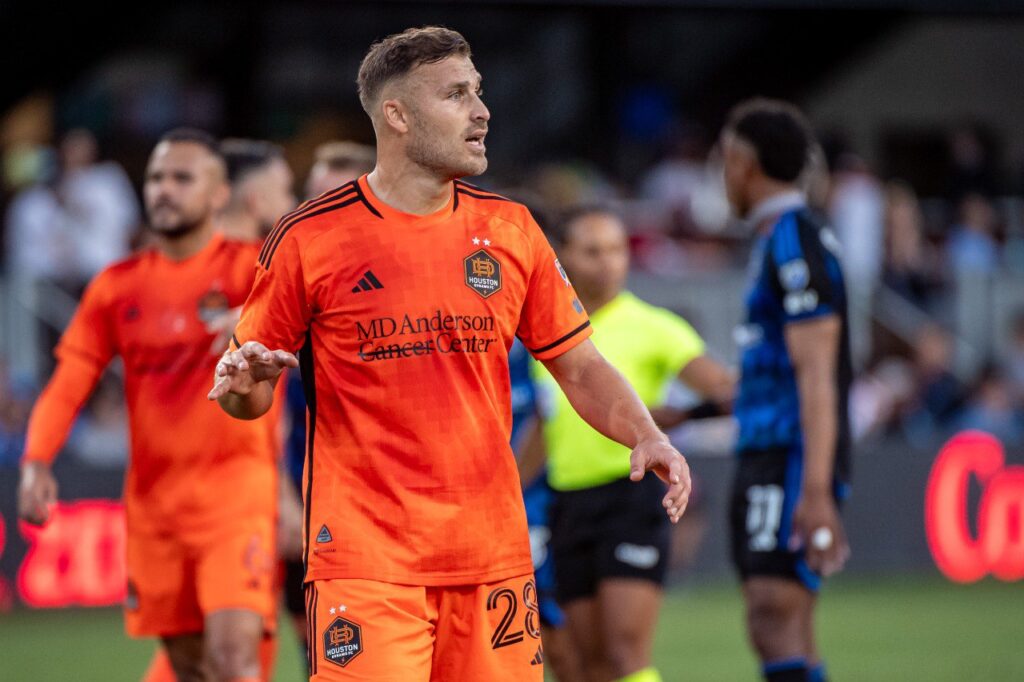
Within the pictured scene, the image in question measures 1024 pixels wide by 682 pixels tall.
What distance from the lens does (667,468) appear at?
4406 millimetres

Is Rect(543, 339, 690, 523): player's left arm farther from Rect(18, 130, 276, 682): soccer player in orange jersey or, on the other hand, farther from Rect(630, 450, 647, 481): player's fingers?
Rect(18, 130, 276, 682): soccer player in orange jersey

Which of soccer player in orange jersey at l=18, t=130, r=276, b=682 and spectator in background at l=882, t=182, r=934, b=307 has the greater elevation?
spectator in background at l=882, t=182, r=934, b=307

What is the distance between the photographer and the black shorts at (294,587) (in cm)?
780

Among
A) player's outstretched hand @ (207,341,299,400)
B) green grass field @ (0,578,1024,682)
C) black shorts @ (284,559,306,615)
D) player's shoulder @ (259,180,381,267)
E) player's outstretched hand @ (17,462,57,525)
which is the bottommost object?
green grass field @ (0,578,1024,682)

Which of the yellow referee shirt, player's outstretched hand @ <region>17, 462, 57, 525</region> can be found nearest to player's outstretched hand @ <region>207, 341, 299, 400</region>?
player's outstretched hand @ <region>17, 462, 57, 525</region>

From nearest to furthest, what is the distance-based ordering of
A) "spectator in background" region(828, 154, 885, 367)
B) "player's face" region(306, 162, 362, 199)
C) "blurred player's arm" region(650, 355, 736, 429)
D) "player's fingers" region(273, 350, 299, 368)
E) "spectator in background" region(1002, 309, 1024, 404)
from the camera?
"player's fingers" region(273, 350, 299, 368), "blurred player's arm" region(650, 355, 736, 429), "player's face" region(306, 162, 362, 199), "spectator in background" region(1002, 309, 1024, 404), "spectator in background" region(828, 154, 885, 367)

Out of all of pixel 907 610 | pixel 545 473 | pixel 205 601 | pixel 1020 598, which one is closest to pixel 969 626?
pixel 907 610

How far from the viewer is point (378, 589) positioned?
4391 millimetres

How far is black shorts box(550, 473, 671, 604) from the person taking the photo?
265 inches

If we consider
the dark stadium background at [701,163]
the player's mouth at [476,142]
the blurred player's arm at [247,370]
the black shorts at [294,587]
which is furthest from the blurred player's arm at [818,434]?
the black shorts at [294,587]

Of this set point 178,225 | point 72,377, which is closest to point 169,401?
point 72,377

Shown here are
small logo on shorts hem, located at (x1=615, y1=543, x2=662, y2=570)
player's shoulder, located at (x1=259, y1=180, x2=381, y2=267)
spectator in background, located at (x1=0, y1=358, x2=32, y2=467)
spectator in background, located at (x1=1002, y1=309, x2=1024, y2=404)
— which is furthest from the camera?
spectator in background, located at (x1=1002, y1=309, x2=1024, y2=404)

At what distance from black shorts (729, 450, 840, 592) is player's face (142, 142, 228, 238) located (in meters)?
2.47

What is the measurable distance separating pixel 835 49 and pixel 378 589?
66.1ft
